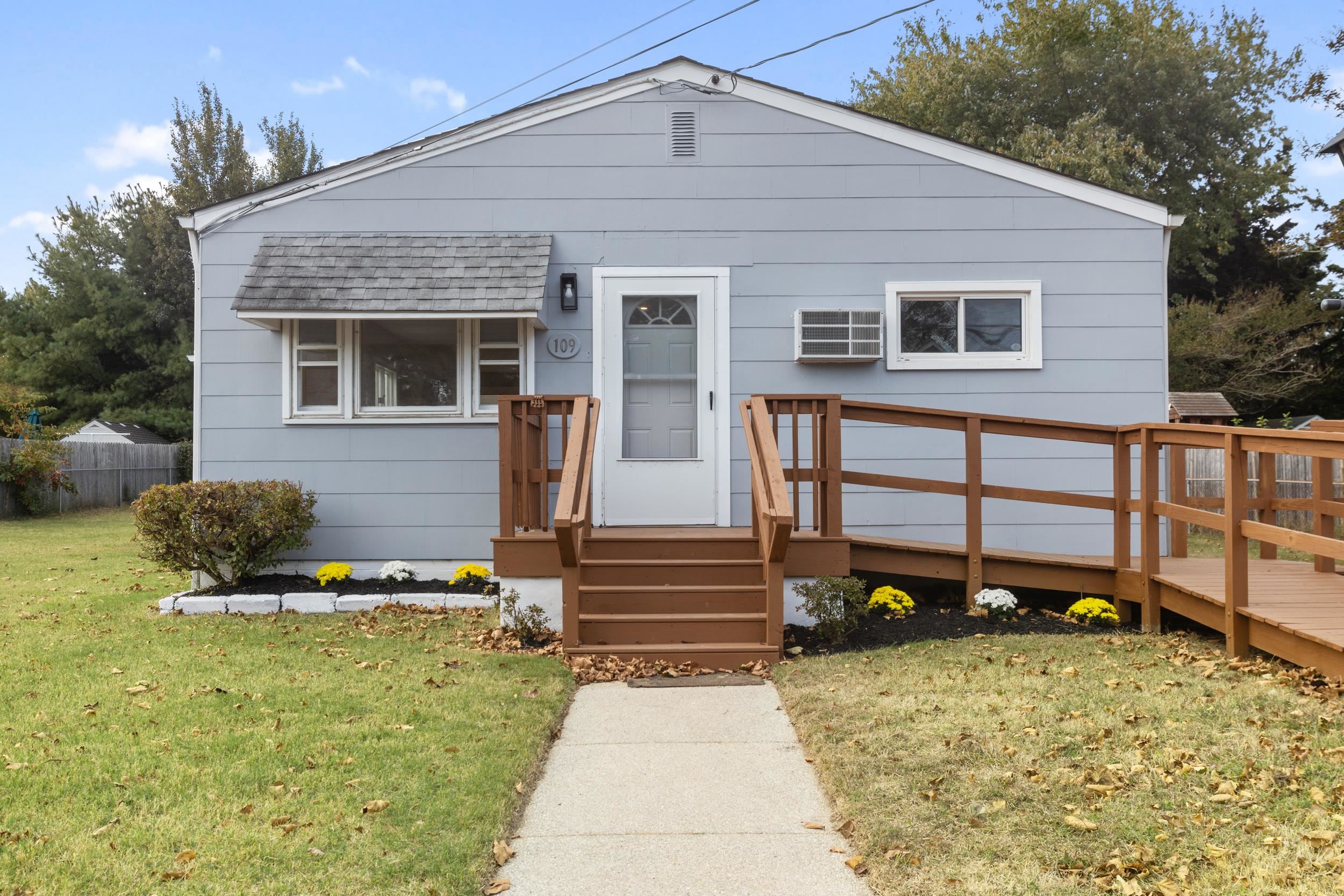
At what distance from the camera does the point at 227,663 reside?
545 centimetres

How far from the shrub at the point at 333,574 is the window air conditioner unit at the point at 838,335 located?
403cm

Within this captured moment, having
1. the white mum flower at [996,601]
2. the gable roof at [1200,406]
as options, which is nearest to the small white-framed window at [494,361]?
the white mum flower at [996,601]

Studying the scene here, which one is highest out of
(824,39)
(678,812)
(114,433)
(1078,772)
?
(824,39)

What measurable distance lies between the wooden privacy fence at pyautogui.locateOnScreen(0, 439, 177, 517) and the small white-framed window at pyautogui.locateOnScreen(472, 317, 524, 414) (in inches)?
544

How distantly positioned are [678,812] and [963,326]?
5436mm

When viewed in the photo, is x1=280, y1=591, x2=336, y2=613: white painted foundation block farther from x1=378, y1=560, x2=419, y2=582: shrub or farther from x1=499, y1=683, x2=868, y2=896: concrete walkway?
x1=499, y1=683, x2=868, y2=896: concrete walkway

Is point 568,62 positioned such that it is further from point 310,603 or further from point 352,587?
point 310,603

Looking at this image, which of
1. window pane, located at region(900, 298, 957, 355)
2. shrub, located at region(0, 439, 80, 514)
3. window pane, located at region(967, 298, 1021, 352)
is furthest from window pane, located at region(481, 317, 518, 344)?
shrub, located at region(0, 439, 80, 514)

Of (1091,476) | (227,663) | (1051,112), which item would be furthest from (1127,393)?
(1051,112)

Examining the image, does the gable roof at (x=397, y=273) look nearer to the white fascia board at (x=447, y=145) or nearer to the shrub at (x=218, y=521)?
the white fascia board at (x=447, y=145)

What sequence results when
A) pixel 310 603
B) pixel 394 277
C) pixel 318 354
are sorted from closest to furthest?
pixel 310 603, pixel 394 277, pixel 318 354

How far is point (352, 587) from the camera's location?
24.8ft

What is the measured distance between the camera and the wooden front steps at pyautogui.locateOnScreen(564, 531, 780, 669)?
568 centimetres

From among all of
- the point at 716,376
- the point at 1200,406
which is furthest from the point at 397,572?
the point at 1200,406
